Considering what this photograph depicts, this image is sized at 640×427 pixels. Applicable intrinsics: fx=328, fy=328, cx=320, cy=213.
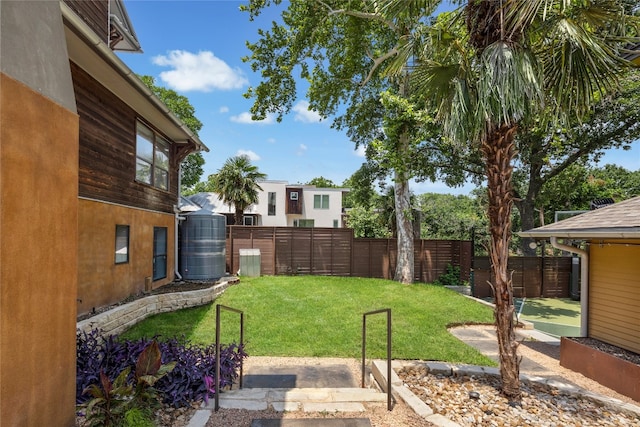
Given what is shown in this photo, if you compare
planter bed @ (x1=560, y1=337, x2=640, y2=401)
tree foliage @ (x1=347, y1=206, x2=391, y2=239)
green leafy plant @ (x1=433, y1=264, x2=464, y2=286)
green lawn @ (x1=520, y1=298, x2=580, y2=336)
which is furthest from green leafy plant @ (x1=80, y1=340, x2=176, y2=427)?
tree foliage @ (x1=347, y1=206, x2=391, y2=239)

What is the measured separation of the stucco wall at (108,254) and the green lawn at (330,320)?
38.4 inches

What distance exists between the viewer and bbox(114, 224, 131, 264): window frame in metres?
7.16

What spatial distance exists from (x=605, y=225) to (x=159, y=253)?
1027cm

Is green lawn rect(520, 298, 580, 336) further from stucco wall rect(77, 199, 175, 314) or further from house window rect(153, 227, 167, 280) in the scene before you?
house window rect(153, 227, 167, 280)

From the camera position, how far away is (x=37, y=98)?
2.38 meters

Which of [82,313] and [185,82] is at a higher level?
[185,82]

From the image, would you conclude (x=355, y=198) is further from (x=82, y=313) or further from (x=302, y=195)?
(x=82, y=313)

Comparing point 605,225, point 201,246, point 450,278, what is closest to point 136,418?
point 605,225

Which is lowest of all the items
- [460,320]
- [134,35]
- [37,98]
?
[460,320]

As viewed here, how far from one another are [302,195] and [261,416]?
24.2 m

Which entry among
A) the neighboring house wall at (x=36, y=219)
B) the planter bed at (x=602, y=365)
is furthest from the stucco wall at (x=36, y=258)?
the planter bed at (x=602, y=365)

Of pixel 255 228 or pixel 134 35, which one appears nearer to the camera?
pixel 134 35

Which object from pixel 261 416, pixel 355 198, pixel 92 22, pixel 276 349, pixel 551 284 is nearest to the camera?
pixel 261 416

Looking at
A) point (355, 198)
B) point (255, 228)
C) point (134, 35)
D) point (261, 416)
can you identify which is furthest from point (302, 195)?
point (261, 416)
